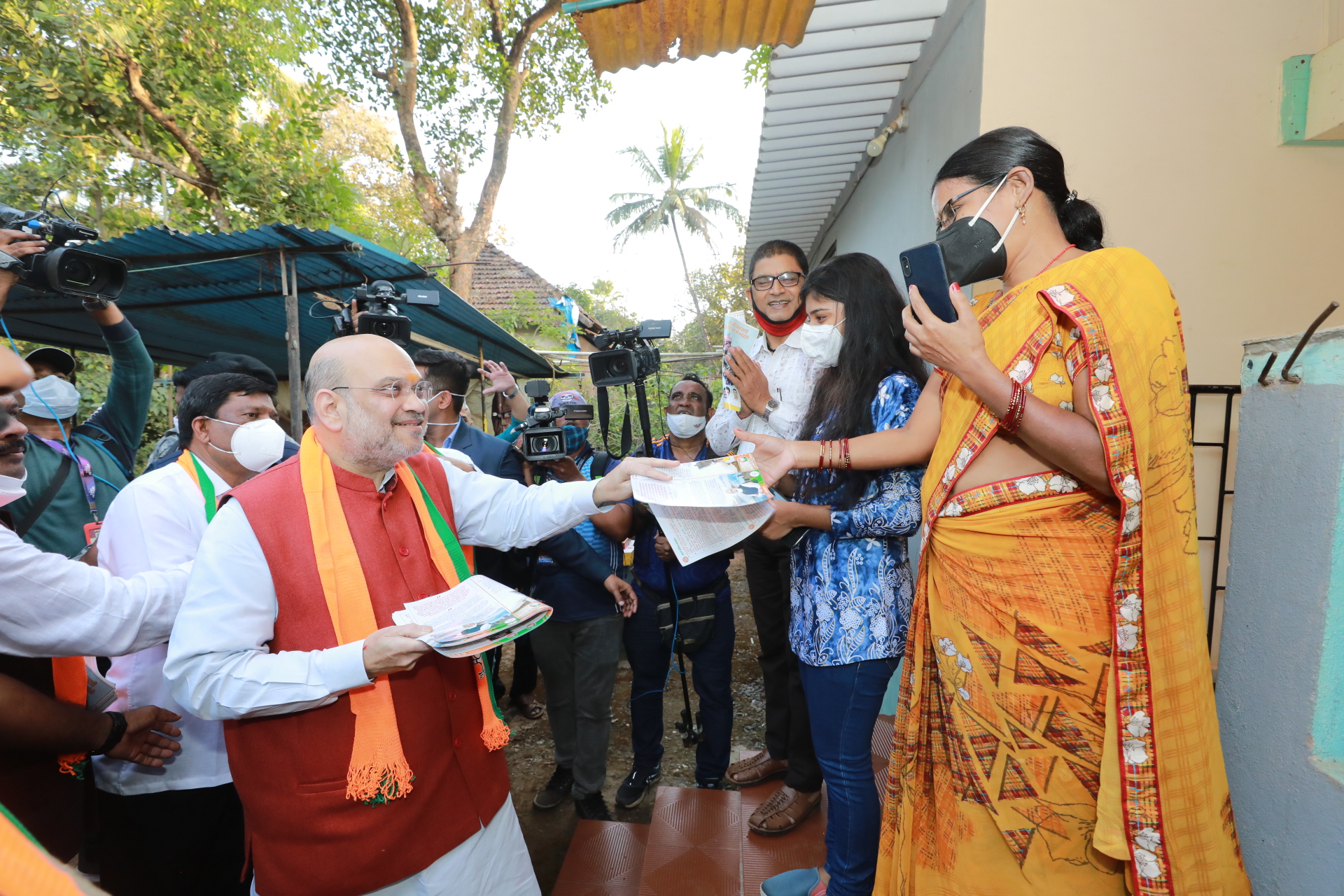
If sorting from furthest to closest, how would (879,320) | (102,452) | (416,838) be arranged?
(102,452), (879,320), (416,838)

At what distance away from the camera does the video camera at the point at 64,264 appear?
2.49 metres

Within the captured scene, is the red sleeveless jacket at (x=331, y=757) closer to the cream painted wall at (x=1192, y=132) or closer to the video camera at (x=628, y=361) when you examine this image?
the video camera at (x=628, y=361)

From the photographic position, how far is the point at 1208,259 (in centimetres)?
301

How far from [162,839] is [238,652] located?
123 centimetres

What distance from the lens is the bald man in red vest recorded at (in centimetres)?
154

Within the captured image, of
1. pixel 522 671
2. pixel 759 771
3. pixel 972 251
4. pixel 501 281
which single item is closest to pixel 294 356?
pixel 522 671

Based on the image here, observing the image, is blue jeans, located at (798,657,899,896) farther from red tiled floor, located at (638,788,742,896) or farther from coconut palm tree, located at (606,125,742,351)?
coconut palm tree, located at (606,125,742,351)

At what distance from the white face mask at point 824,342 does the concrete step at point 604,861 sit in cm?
207

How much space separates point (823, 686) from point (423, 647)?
1.13 metres

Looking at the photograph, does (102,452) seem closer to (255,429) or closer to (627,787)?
(255,429)

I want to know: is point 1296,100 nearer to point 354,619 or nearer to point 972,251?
point 972,251

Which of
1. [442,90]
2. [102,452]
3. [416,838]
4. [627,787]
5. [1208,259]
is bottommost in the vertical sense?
[627,787]

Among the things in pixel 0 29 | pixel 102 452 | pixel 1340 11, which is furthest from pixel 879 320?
pixel 0 29

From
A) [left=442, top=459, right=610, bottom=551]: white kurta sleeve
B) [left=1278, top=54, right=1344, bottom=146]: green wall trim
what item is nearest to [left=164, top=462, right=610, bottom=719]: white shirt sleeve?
[left=442, top=459, right=610, bottom=551]: white kurta sleeve
